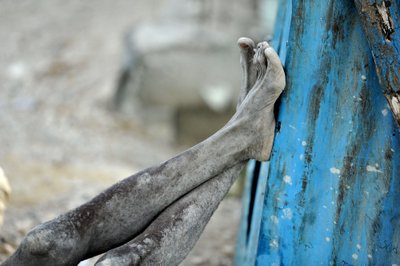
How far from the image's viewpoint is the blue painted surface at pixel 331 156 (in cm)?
222

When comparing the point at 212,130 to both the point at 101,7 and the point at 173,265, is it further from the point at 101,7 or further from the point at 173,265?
the point at 173,265

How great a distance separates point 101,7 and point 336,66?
8.70 meters

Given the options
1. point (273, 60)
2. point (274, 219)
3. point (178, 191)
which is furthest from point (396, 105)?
point (178, 191)

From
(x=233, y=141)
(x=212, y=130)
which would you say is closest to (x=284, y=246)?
(x=233, y=141)

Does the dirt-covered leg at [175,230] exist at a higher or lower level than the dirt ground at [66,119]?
higher

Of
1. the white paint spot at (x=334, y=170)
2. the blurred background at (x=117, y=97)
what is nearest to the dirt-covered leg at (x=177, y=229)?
the white paint spot at (x=334, y=170)

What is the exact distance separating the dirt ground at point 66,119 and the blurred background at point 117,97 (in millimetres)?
14

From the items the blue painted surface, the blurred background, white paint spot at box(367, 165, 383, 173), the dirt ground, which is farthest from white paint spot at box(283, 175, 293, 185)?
the blurred background

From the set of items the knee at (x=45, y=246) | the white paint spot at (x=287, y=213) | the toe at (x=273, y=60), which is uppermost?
the toe at (x=273, y=60)

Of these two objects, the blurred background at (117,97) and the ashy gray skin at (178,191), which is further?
the blurred background at (117,97)

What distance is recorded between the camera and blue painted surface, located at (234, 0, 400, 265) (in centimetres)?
222

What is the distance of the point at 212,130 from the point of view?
7547 millimetres

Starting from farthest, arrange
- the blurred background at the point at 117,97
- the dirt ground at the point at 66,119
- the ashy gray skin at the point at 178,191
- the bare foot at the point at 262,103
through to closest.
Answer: the blurred background at the point at 117,97
the dirt ground at the point at 66,119
the bare foot at the point at 262,103
the ashy gray skin at the point at 178,191

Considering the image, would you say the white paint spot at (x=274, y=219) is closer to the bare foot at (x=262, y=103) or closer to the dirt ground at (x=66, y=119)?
the bare foot at (x=262, y=103)
